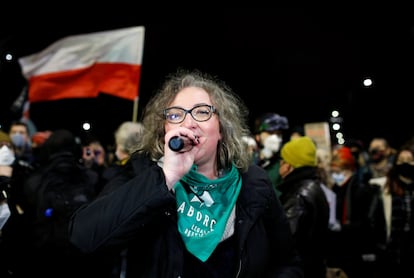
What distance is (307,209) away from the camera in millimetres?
3885

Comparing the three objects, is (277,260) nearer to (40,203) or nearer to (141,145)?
(141,145)

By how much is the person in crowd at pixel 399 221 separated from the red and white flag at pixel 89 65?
398cm

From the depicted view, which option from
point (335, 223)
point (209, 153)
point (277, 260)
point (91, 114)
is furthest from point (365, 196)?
point (91, 114)

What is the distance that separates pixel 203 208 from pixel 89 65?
5.42m

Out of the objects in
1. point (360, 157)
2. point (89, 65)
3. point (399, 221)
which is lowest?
point (399, 221)

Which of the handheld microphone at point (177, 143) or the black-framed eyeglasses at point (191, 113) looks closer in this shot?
the handheld microphone at point (177, 143)

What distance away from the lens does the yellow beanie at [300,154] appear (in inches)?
170

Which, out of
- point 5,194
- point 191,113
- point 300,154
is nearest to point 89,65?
point 300,154

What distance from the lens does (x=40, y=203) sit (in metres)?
4.27

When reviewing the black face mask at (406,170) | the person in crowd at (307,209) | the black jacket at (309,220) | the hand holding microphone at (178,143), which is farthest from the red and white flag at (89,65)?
the hand holding microphone at (178,143)

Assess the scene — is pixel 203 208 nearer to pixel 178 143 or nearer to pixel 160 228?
pixel 160 228

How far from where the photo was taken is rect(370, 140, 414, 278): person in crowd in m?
5.30

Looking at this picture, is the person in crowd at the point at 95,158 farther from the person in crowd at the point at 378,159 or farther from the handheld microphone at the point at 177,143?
the handheld microphone at the point at 177,143

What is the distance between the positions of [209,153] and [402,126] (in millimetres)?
9620
